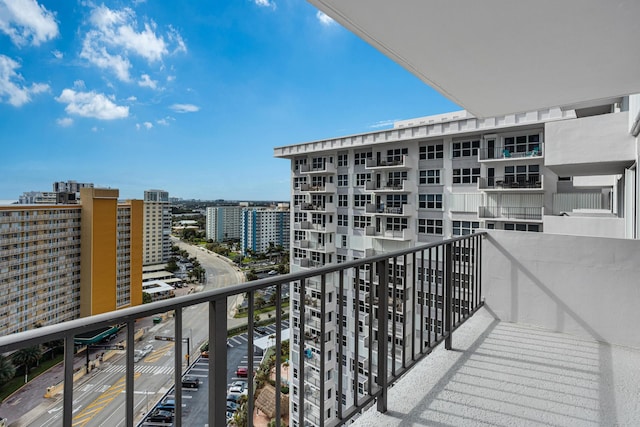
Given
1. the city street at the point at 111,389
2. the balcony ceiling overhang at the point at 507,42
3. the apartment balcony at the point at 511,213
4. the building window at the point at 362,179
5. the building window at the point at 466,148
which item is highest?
the building window at the point at 466,148

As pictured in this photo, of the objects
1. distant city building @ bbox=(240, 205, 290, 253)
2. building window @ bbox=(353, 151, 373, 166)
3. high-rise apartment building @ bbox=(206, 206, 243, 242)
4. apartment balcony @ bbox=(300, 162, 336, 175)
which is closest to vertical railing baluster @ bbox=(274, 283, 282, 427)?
building window @ bbox=(353, 151, 373, 166)

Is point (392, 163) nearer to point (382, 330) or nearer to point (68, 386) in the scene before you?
point (382, 330)

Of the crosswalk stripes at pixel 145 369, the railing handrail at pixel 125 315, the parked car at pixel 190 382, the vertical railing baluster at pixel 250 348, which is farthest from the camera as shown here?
the vertical railing baluster at pixel 250 348

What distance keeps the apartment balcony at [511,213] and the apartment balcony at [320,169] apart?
25.7 ft

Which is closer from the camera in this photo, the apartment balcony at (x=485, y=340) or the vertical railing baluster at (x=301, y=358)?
the apartment balcony at (x=485, y=340)

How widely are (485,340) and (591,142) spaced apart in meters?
3.54

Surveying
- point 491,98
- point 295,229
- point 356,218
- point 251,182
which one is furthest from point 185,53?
point 491,98

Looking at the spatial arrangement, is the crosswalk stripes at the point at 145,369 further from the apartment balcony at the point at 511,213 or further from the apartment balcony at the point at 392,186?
the apartment balcony at the point at 392,186

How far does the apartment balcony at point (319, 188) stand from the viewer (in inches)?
685

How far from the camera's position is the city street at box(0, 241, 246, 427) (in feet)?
1.91

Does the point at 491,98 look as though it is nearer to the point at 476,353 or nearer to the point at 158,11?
the point at 476,353

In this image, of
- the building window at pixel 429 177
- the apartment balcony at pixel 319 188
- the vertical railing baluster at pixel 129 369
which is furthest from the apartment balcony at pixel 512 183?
the vertical railing baluster at pixel 129 369

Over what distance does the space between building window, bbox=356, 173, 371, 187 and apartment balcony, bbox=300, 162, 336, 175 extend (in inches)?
58.4

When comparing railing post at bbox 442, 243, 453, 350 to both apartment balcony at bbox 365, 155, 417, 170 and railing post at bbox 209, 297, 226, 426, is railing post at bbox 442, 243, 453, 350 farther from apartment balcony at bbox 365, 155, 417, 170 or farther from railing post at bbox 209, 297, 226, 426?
apartment balcony at bbox 365, 155, 417, 170
